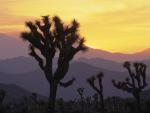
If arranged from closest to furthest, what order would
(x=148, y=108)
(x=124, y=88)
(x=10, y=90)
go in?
(x=148, y=108), (x=124, y=88), (x=10, y=90)

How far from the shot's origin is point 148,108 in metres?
40.3

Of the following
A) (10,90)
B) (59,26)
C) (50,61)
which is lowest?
(50,61)

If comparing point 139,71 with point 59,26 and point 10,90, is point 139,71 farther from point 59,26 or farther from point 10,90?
point 10,90

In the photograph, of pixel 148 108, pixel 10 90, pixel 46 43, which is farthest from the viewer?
pixel 10 90

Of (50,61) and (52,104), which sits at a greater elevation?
(50,61)

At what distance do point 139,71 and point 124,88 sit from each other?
80.5 inches

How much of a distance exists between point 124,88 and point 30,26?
47.0ft

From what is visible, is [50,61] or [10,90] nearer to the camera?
[50,61]

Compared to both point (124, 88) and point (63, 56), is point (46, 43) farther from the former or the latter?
point (124, 88)

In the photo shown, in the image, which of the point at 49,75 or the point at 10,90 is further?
the point at 10,90

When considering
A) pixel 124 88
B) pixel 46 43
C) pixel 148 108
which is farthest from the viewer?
pixel 124 88

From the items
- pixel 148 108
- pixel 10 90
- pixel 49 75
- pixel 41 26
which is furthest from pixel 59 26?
pixel 10 90

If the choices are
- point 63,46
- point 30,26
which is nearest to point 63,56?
point 63,46

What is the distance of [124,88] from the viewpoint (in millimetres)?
43031
